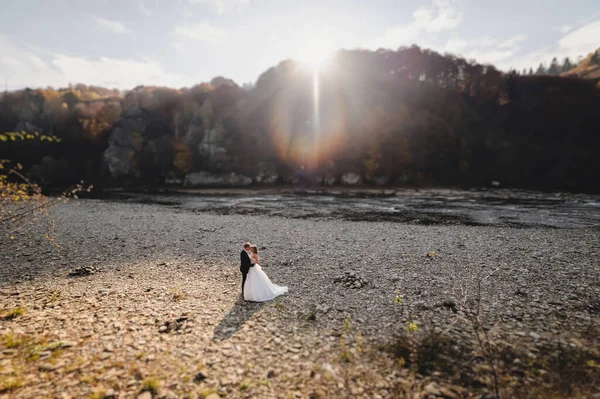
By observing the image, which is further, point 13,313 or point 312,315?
point 312,315

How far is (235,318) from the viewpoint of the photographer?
9781 mm

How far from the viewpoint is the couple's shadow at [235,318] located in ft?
28.8

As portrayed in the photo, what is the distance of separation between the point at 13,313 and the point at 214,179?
6915 centimetres

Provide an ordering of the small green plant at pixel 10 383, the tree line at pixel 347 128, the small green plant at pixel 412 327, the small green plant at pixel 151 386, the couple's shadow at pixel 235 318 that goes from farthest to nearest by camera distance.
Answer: the tree line at pixel 347 128 → the small green plant at pixel 412 327 → the couple's shadow at pixel 235 318 → the small green plant at pixel 151 386 → the small green plant at pixel 10 383

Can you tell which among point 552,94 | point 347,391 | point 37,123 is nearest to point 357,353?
point 347,391

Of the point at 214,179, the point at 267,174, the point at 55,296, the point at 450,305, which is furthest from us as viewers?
the point at 214,179

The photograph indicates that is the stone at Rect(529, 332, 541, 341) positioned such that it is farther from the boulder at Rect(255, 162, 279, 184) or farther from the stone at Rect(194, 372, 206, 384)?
the boulder at Rect(255, 162, 279, 184)

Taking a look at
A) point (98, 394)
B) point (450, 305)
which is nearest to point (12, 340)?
point (98, 394)

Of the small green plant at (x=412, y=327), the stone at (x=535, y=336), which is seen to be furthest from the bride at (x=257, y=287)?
the stone at (x=535, y=336)

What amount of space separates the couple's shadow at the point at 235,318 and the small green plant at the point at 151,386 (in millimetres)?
2163

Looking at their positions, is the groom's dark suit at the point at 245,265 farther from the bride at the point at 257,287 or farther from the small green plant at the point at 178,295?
the small green plant at the point at 178,295

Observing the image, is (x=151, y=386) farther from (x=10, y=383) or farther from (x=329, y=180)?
(x=329, y=180)

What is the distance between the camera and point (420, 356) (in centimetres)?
777

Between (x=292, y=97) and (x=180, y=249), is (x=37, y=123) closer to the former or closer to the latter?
(x=292, y=97)
